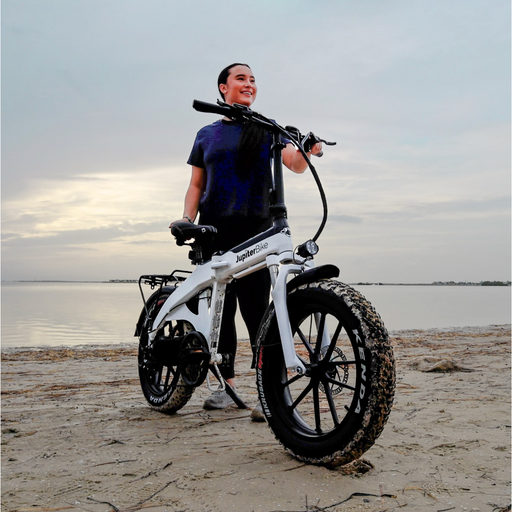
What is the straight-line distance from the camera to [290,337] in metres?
2.20

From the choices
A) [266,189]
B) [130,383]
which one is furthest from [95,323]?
[266,189]

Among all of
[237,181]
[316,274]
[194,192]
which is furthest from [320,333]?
[194,192]

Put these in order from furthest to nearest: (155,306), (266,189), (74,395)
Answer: (74,395) < (155,306) < (266,189)

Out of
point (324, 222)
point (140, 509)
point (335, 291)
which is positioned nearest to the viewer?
point (140, 509)

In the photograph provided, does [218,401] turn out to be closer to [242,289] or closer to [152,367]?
[152,367]

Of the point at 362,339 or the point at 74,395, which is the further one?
the point at 74,395

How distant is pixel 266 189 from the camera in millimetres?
3309

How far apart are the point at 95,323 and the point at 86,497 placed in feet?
40.4

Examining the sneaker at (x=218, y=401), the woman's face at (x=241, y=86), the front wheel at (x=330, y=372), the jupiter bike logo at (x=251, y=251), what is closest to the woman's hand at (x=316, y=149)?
the jupiter bike logo at (x=251, y=251)

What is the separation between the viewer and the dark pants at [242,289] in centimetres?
333

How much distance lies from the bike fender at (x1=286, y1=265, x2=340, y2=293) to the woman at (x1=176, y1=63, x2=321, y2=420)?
966mm

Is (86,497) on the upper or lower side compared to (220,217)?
lower

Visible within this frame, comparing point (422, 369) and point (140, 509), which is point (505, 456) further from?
point (422, 369)

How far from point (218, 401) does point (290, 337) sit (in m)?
1.43
